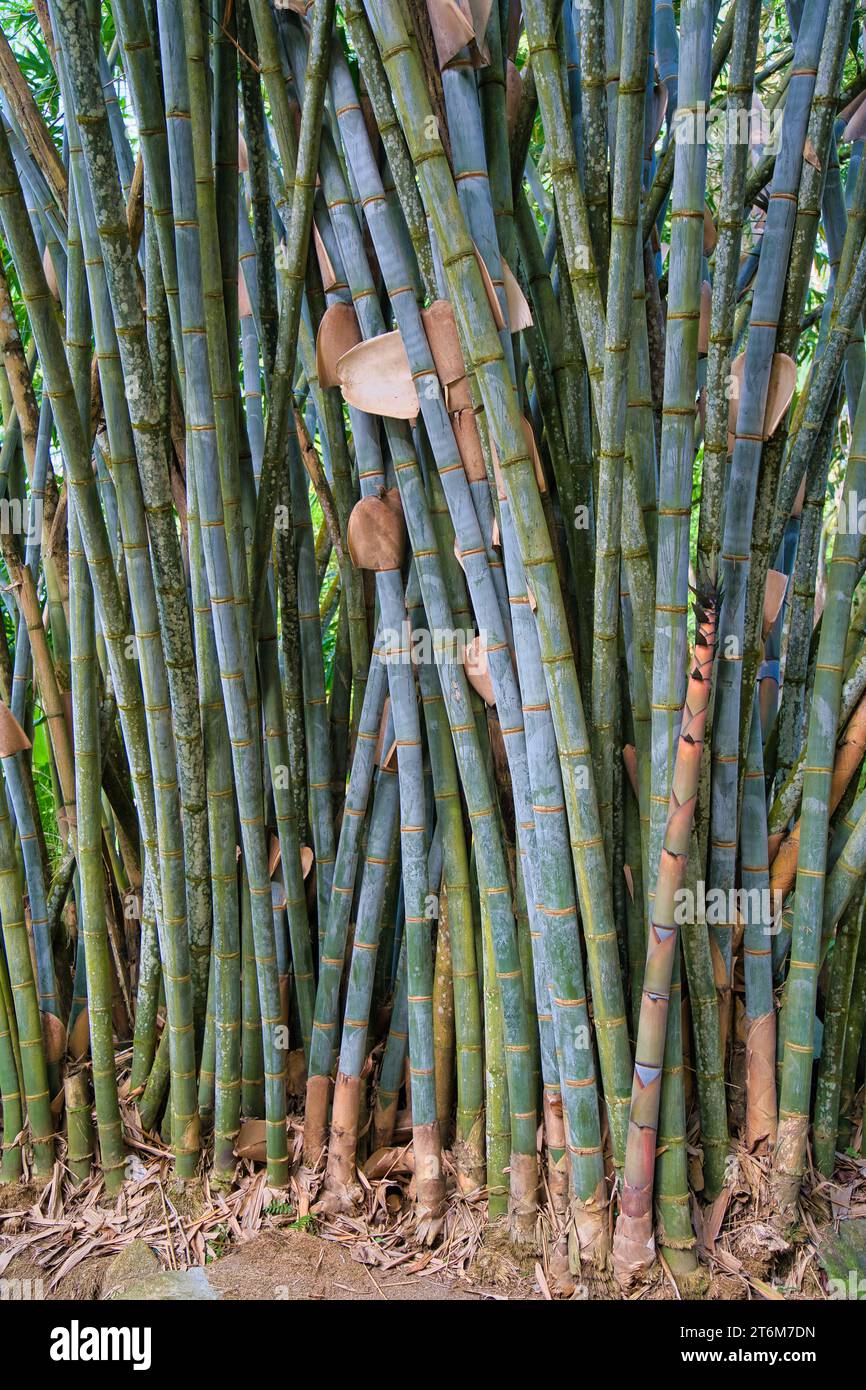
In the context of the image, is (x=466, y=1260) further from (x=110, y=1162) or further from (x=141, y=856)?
(x=141, y=856)

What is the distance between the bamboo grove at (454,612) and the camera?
131cm

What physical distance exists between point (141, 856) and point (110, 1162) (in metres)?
0.54

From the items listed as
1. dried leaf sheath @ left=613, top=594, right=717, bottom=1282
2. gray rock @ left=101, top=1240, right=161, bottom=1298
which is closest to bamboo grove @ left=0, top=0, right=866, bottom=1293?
dried leaf sheath @ left=613, top=594, right=717, bottom=1282

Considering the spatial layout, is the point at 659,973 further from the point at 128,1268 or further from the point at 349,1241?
the point at 128,1268

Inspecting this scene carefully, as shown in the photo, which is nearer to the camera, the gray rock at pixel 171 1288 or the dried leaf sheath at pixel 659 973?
the dried leaf sheath at pixel 659 973

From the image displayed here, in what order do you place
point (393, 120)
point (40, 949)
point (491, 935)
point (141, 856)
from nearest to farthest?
point (393, 120) < point (491, 935) < point (40, 949) < point (141, 856)

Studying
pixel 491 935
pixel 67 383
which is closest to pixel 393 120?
pixel 67 383

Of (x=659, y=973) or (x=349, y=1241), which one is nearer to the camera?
(x=659, y=973)

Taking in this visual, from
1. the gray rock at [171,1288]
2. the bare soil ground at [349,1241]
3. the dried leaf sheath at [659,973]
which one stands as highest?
the dried leaf sheath at [659,973]

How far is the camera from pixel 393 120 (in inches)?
52.4

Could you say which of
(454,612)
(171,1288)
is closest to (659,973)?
(454,612)

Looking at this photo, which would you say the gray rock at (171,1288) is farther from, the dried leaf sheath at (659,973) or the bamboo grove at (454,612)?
the dried leaf sheath at (659,973)

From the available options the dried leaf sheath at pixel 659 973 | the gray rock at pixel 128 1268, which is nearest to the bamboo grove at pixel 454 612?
the dried leaf sheath at pixel 659 973

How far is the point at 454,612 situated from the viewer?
1.48 metres
